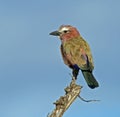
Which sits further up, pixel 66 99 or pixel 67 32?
pixel 67 32

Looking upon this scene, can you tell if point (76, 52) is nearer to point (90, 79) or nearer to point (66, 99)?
point (90, 79)

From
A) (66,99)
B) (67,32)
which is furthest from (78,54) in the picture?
(66,99)

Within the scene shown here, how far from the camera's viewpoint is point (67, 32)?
1441cm

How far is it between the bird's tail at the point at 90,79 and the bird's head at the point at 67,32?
1.56 m

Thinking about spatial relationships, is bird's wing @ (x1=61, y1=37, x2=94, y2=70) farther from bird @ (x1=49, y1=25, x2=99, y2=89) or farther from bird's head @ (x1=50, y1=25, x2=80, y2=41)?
bird's head @ (x1=50, y1=25, x2=80, y2=41)

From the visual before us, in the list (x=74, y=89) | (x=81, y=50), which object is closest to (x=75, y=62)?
(x=81, y=50)

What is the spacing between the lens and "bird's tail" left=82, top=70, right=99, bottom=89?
12375mm

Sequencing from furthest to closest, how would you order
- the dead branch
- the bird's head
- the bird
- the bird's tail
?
the bird's head < the bird < the bird's tail < the dead branch

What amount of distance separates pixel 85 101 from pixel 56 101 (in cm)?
87

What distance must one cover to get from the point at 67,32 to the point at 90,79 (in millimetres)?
2331

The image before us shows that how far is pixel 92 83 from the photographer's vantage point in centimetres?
1245

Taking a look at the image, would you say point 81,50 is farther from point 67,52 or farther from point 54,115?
point 54,115

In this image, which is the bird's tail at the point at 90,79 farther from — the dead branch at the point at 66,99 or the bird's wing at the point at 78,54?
the dead branch at the point at 66,99

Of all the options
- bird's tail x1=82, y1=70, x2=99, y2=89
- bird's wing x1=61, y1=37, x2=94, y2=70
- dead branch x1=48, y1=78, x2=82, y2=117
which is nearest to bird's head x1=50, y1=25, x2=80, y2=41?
bird's wing x1=61, y1=37, x2=94, y2=70
